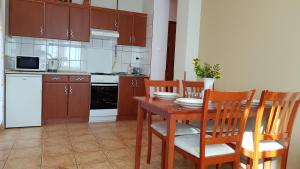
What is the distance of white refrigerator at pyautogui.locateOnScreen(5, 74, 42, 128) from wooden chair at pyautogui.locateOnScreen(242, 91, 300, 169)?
315cm

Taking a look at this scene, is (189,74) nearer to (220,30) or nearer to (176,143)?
(220,30)

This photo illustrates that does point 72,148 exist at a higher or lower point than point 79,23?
lower

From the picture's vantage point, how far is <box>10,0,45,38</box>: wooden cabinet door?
12.5 ft

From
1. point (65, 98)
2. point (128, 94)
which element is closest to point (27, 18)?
point (65, 98)

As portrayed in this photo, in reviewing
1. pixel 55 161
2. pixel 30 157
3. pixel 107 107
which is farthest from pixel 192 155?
pixel 107 107

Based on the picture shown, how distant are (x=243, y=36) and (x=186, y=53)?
892 mm

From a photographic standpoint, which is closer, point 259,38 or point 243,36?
point 259,38

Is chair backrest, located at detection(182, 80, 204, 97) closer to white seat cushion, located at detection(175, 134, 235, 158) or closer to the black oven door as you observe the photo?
white seat cushion, located at detection(175, 134, 235, 158)

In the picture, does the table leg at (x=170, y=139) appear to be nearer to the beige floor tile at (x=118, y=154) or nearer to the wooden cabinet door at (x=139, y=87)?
the beige floor tile at (x=118, y=154)

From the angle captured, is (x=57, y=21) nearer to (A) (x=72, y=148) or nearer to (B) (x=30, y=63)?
(B) (x=30, y=63)

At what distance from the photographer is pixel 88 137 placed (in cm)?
347

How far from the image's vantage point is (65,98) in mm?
4113

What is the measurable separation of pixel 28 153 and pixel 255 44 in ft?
9.18

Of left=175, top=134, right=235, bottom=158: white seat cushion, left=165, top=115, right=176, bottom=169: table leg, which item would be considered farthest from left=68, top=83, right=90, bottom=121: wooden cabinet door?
left=165, top=115, right=176, bottom=169: table leg
